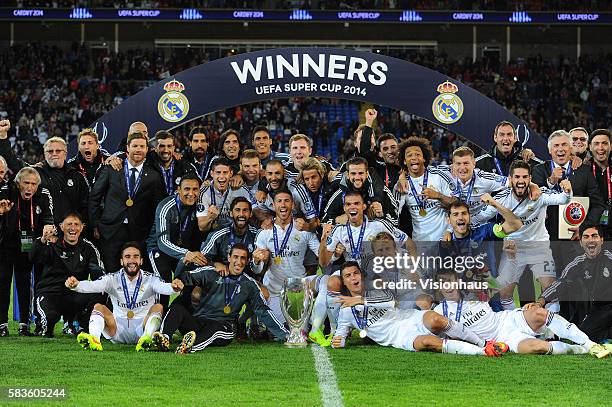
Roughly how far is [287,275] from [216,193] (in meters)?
0.93

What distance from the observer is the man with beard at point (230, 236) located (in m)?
7.95

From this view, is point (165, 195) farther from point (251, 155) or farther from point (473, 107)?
point (473, 107)

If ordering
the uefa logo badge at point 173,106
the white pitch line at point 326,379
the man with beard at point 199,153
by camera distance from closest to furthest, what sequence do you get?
the white pitch line at point 326,379 → the man with beard at point 199,153 → the uefa logo badge at point 173,106

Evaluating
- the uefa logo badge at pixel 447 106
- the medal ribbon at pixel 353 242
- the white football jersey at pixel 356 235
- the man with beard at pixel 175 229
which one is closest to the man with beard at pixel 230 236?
the man with beard at pixel 175 229

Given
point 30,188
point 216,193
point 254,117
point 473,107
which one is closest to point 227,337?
point 216,193

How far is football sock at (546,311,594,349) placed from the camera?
287 inches

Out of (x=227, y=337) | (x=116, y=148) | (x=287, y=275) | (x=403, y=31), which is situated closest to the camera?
(x=227, y=337)

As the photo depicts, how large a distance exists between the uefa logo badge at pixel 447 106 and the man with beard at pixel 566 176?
170 cm

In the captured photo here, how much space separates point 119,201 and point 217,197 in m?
0.82

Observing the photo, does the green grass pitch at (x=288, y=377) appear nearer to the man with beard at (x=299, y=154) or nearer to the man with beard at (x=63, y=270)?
the man with beard at (x=63, y=270)

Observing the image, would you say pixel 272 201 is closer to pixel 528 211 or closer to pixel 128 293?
pixel 128 293

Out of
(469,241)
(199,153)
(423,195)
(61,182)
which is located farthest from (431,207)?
(61,182)

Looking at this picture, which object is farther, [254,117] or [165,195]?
[254,117]

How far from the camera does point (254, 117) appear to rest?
2941cm
